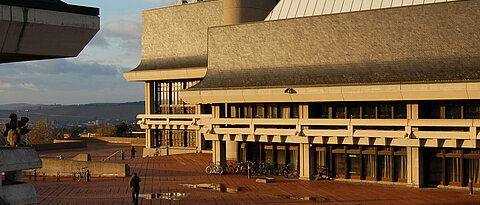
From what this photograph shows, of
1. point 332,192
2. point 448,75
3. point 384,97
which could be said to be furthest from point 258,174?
point 448,75

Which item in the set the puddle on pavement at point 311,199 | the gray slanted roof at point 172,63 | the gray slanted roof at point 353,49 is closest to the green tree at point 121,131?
the gray slanted roof at point 172,63

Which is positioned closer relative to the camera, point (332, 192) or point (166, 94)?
point (332, 192)

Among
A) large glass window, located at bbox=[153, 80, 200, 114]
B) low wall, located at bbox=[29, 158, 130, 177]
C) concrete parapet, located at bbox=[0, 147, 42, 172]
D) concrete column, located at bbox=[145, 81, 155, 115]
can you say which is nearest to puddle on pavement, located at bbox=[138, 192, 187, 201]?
low wall, located at bbox=[29, 158, 130, 177]

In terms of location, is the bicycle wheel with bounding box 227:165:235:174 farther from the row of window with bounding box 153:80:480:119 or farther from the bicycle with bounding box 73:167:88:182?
the bicycle with bounding box 73:167:88:182

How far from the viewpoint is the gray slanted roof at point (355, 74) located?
94.7 ft

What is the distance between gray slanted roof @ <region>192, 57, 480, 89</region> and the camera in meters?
28.9

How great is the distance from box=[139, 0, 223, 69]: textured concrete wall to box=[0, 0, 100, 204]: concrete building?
42.0 meters

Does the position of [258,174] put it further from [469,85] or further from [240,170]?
[469,85]

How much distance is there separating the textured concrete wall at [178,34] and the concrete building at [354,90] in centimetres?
1559

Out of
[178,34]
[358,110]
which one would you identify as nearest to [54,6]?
[358,110]

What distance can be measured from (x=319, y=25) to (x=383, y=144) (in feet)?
27.4

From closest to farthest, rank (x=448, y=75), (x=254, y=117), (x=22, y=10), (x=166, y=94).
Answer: (x=22, y=10) < (x=448, y=75) < (x=254, y=117) < (x=166, y=94)

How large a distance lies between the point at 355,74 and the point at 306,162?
589cm

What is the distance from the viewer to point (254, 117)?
1444 inches
